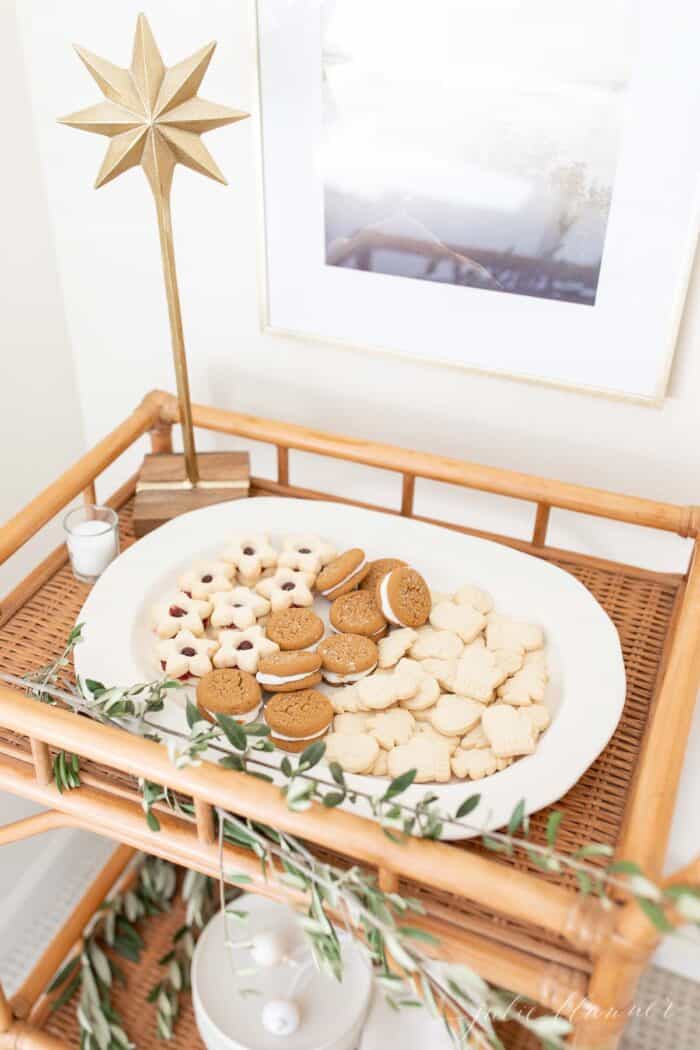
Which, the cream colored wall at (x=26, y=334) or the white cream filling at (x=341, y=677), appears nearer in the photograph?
the white cream filling at (x=341, y=677)

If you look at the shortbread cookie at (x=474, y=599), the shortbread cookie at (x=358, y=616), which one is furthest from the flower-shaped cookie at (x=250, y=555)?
the shortbread cookie at (x=474, y=599)

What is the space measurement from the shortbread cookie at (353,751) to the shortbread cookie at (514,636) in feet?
0.59

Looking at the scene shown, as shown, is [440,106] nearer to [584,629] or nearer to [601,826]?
[584,629]

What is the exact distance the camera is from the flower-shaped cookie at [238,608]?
1006 mm

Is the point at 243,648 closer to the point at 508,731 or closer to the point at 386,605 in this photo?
the point at 386,605

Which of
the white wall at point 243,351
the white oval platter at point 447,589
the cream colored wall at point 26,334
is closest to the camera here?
the white oval platter at point 447,589

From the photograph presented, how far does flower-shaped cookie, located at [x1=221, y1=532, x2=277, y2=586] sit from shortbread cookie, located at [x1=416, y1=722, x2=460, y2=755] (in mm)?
263

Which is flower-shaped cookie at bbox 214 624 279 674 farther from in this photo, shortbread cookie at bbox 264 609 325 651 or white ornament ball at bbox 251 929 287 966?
white ornament ball at bbox 251 929 287 966

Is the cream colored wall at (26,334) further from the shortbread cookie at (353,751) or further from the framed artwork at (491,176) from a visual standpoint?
the shortbread cookie at (353,751)

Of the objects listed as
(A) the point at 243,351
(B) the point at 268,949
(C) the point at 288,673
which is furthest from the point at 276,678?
(A) the point at 243,351

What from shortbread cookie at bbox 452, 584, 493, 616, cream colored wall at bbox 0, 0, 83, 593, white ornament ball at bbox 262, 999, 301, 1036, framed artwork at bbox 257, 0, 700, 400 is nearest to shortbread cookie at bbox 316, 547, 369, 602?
shortbread cookie at bbox 452, 584, 493, 616

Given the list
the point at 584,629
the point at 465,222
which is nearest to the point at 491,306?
the point at 465,222

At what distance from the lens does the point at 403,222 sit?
1.16 m

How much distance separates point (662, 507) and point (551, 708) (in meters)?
0.30
